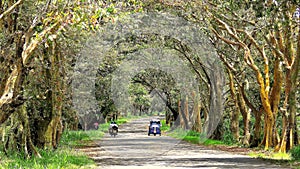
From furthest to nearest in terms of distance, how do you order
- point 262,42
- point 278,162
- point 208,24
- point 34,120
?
1. point 262,42
2. point 208,24
3. point 34,120
4. point 278,162

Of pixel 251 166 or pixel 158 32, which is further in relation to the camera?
pixel 158 32

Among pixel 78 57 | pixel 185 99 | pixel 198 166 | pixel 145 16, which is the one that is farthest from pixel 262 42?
pixel 185 99

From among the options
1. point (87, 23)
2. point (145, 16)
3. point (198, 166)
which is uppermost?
point (145, 16)

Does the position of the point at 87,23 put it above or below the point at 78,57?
below

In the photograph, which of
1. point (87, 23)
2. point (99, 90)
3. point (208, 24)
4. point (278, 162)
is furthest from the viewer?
point (99, 90)

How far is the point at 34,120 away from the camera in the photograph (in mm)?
22203

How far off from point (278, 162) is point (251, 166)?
6.61 feet

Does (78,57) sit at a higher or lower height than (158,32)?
lower

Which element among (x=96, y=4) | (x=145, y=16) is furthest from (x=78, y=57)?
(x=96, y=4)

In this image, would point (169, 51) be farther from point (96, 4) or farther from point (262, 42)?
point (96, 4)

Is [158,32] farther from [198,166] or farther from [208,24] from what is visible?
[198,166]

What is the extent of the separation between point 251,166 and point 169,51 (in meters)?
22.8

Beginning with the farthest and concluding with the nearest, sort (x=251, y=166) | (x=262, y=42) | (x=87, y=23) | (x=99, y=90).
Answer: (x=99, y=90) → (x=262, y=42) → (x=251, y=166) → (x=87, y=23)

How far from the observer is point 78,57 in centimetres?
2830
